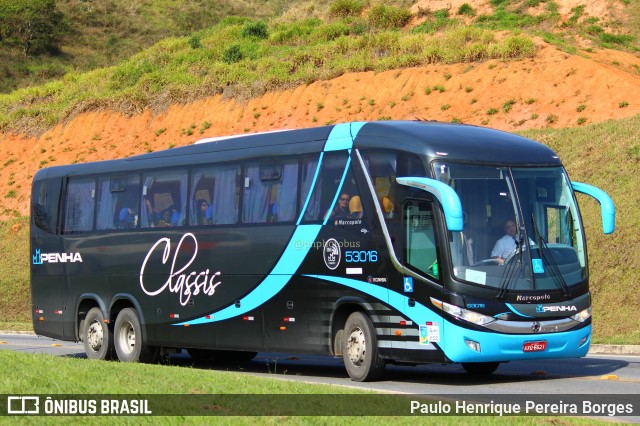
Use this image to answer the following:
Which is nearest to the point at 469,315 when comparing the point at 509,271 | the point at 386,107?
the point at 509,271

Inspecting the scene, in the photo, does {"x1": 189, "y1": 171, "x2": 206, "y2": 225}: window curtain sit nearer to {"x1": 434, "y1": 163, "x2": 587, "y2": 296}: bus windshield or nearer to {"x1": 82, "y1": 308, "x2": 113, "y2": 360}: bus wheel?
{"x1": 82, "y1": 308, "x2": 113, "y2": 360}: bus wheel

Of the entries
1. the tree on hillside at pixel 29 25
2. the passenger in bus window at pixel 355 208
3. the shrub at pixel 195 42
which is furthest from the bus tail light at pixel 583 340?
the tree on hillside at pixel 29 25

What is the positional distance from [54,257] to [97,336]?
7.10ft

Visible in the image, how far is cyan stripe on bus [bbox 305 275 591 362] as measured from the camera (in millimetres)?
13969

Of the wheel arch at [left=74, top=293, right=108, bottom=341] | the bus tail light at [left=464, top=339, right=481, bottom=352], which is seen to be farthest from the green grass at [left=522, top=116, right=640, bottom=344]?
the wheel arch at [left=74, top=293, right=108, bottom=341]

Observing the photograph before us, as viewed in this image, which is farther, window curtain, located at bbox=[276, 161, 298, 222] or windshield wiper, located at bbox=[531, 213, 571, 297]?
window curtain, located at bbox=[276, 161, 298, 222]

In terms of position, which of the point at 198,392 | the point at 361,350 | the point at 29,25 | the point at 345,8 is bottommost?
the point at 361,350

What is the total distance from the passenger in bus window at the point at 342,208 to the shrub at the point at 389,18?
3989cm

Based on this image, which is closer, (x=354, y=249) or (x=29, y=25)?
(x=354, y=249)

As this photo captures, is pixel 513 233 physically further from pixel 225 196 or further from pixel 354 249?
pixel 225 196

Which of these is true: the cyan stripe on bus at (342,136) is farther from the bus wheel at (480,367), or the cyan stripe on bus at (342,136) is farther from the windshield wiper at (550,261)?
the bus wheel at (480,367)

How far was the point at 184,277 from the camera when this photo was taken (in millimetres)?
18578

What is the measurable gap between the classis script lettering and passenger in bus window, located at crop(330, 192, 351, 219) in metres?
3.12

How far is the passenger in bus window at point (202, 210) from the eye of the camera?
1814 centimetres
